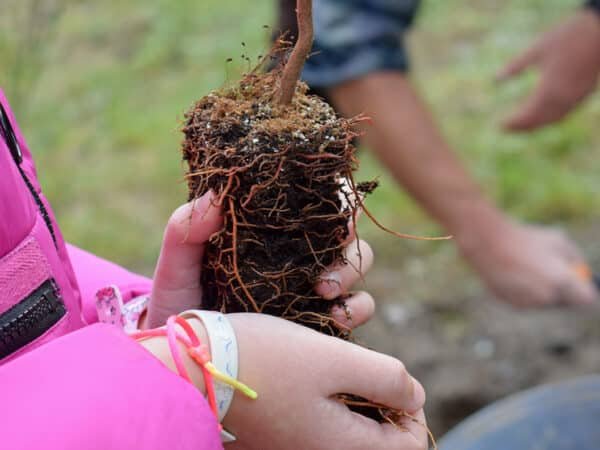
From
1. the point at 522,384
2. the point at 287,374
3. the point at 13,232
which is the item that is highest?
the point at 13,232

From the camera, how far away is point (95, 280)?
121 centimetres

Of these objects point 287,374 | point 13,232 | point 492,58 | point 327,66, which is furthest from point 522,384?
point 492,58

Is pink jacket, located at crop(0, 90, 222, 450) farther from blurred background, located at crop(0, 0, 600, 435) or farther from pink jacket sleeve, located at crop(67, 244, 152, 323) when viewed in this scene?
blurred background, located at crop(0, 0, 600, 435)

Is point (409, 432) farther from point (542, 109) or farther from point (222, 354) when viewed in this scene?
point (542, 109)

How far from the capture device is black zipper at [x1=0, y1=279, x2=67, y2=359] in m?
0.90

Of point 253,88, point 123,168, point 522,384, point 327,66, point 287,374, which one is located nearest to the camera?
point 287,374

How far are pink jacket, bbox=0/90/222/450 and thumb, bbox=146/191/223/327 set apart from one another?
124 mm

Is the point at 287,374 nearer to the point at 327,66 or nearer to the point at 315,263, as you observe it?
the point at 315,263

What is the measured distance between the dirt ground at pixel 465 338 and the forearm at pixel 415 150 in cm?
48

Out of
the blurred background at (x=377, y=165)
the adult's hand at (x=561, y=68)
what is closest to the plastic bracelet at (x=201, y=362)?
the blurred background at (x=377, y=165)

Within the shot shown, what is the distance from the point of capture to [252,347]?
0.90m

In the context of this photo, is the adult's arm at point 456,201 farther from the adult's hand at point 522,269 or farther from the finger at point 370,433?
the finger at point 370,433

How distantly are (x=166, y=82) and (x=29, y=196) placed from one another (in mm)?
3916

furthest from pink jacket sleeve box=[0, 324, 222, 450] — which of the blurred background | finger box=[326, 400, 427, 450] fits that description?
the blurred background
